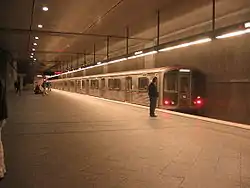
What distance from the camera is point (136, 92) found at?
57.2 feet

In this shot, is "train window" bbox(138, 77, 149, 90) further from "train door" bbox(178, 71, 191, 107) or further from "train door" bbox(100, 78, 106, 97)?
"train door" bbox(100, 78, 106, 97)

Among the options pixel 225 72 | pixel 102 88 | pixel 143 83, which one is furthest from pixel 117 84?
pixel 225 72

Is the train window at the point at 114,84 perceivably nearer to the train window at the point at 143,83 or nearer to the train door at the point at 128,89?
the train door at the point at 128,89

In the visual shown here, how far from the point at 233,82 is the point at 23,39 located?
13504 mm

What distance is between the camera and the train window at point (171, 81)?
14234 mm

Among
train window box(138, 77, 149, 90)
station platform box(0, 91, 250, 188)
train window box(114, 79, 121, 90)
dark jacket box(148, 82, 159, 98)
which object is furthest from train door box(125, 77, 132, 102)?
station platform box(0, 91, 250, 188)

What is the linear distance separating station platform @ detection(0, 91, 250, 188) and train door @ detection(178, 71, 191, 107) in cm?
540

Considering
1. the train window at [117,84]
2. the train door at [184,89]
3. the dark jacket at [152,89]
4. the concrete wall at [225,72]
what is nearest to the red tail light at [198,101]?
the concrete wall at [225,72]

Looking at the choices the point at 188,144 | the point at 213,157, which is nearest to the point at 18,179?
the point at 213,157

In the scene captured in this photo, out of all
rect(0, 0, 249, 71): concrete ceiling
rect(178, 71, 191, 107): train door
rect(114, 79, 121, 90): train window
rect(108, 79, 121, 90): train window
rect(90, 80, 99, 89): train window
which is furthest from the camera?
rect(90, 80, 99, 89): train window

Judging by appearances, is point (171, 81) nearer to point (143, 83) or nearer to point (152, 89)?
point (143, 83)

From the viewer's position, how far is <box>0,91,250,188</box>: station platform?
423 cm

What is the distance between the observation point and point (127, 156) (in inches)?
222

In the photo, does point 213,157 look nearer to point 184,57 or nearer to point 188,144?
point 188,144
